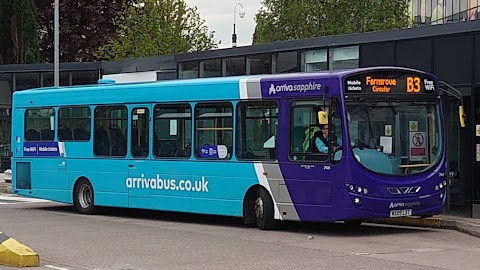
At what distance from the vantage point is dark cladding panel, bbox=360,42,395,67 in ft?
71.3

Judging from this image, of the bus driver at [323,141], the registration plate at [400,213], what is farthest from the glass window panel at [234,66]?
the registration plate at [400,213]

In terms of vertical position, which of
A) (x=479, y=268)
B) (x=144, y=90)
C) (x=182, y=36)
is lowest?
(x=479, y=268)

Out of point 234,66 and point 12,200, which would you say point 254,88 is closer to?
point 234,66

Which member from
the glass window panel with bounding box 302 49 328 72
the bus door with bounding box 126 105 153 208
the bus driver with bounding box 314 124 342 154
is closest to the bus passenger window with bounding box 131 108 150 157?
the bus door with bounding box 126 105 153 208

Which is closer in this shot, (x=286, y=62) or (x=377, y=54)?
(x=377, y=54)

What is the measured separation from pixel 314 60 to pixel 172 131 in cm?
581

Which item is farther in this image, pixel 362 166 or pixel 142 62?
pixel 142 62

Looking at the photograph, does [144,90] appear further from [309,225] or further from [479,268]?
[479,268]

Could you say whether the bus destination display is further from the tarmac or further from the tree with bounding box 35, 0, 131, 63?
the tree with bounding box 35, 0, 131, 63

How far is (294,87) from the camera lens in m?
17.6

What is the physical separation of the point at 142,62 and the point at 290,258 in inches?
782

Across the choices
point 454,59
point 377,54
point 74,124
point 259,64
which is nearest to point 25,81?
point 259,64

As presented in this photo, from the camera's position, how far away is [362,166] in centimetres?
1678

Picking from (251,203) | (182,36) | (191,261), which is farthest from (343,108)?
(182,36)
